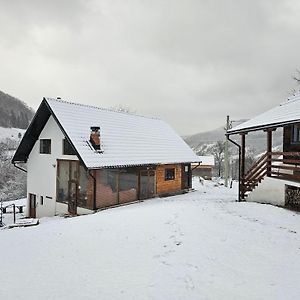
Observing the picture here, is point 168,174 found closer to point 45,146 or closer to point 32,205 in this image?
point 45,146

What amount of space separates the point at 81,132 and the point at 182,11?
8.12 meters

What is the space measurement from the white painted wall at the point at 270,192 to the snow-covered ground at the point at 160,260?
2.45 metres

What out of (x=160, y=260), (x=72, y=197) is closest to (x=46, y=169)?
(x=72, y=197)

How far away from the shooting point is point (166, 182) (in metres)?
18.6

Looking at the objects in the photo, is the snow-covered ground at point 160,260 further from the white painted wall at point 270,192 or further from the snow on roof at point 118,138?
the snow on roof at point 118,138

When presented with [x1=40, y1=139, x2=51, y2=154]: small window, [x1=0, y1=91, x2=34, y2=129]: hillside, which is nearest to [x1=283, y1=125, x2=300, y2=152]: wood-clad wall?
[x1=40, y1=139, x2=51, y2=154]: small window

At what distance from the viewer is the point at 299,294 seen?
454 centimetres

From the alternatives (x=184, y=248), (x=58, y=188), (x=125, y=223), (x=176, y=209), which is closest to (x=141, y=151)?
(x=58, y=188)

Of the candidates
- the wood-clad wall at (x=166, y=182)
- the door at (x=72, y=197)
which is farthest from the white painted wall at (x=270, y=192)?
the door at (x=72, y=197)

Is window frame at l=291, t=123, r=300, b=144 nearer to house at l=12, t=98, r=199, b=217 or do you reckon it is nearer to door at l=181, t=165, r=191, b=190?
house at l=12, t=98, r=199, b=217

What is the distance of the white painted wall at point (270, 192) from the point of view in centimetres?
1128

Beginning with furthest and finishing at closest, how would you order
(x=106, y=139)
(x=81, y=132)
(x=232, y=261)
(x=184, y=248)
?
(x=106, y=139) < (x=81, y=132) < (x=184, y=248) < (x=232, y=261)

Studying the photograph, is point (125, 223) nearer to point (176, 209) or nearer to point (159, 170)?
point (176, 209)

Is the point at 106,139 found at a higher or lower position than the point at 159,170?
higher
